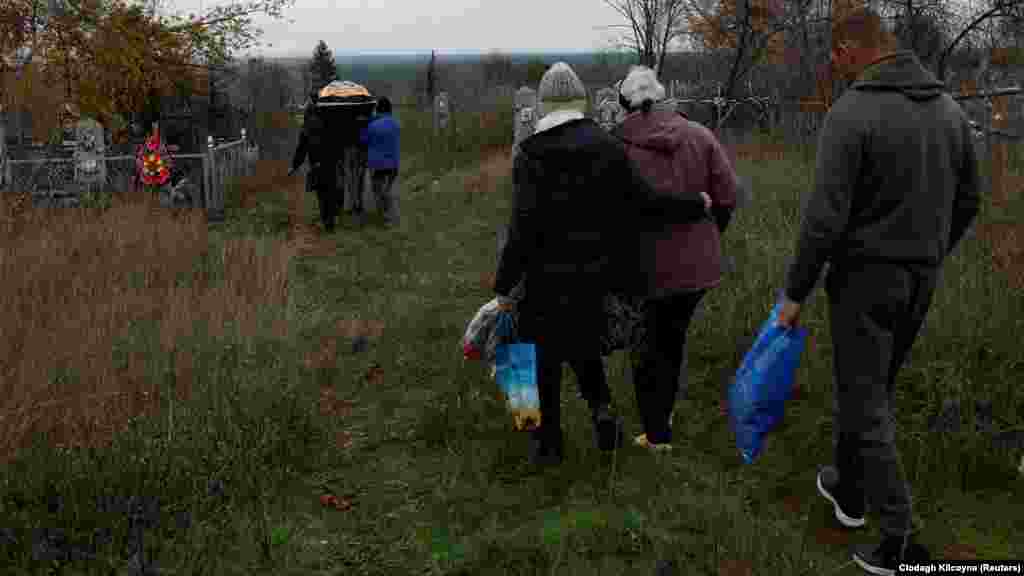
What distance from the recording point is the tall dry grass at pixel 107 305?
4465 mm

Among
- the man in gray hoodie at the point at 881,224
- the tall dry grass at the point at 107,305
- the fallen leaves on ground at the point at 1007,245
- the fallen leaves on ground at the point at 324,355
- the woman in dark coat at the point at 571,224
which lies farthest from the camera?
the fallen leaves on ground at the point at 324,355

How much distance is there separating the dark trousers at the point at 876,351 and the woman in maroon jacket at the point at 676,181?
84 cm

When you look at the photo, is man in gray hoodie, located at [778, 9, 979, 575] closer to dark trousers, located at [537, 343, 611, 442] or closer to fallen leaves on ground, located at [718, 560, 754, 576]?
fallen leaves on ground, located at [718, 560, 754, 576]

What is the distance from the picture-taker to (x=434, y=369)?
19.6ft

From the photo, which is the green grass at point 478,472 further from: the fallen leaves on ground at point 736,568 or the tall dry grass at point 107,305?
the tall dry grass at point 107,305

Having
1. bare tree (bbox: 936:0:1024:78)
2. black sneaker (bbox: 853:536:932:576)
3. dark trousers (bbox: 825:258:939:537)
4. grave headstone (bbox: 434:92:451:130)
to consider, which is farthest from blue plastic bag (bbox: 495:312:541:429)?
grave headstone (bbox: 434:92:451:130)

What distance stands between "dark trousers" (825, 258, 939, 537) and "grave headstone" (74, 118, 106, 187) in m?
13.7

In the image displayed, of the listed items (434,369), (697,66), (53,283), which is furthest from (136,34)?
(697,66)

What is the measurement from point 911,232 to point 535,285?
1531 millimetres

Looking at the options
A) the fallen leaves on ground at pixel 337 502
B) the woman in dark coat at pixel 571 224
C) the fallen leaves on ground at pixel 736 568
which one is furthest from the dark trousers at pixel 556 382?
the fallen leaves on ground at pixel 736 568

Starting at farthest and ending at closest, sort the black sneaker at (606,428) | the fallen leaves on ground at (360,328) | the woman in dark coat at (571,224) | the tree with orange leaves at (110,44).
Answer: the tree with orange leaves at (110,44), the fallen leaves on ground at (360,328), the black sneaker at (606,428), the woman in dark coat at (571,224)

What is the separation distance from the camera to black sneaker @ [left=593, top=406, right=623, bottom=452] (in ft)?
13.8

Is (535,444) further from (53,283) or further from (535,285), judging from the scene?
(53,283)

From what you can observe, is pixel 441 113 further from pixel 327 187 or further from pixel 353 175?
pixel 327 187
